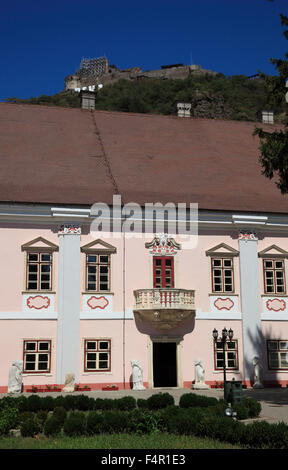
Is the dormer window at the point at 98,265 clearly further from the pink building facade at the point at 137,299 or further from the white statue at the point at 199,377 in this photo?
the white statue at the point at 199,377

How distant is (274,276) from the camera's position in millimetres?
25141

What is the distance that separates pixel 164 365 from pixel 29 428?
41.8 ft

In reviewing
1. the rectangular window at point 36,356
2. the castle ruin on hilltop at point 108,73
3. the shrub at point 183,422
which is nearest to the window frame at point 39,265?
the rectangular window at point 36,356

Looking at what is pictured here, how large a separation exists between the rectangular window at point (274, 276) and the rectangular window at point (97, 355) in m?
7.29

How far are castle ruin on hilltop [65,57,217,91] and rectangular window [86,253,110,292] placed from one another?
303ft

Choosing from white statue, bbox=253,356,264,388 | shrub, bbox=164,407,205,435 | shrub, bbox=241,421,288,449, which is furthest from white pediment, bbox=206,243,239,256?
shrub, bbox=241,421,288,449

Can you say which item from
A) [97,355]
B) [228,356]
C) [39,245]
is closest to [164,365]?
[228,356]

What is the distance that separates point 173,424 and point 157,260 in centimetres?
1279

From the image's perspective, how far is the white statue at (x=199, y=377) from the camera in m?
22.8

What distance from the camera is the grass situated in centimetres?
998

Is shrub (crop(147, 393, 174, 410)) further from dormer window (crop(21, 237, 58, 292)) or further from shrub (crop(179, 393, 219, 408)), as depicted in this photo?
dormer window (crop(21, 237, 58, 292))

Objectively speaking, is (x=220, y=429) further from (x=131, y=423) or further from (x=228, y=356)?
(x=228, y=356)
